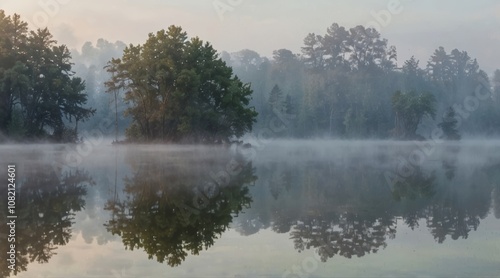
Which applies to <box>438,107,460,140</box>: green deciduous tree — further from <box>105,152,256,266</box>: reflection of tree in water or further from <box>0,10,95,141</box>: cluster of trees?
<box>105,152,256,266</box>: reflection of tree in water

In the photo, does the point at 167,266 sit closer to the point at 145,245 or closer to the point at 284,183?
the point at 145,245

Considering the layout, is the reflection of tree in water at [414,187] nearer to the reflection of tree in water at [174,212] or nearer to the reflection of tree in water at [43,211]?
the reflection of tree in water at [174,212]

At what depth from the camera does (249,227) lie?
44.2ft

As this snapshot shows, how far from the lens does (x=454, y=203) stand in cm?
1783

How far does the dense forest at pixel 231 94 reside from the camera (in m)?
60.2

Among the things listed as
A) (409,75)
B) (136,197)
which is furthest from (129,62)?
(409,75)

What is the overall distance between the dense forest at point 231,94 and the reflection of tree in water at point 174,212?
121ft

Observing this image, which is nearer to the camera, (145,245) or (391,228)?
(145,245)

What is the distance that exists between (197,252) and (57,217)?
4917 mm

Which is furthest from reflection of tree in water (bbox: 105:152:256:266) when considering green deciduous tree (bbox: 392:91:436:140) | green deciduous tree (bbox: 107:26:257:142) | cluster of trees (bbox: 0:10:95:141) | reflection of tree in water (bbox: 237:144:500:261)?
green deciduous tree (bbox: 392:91:436:140)

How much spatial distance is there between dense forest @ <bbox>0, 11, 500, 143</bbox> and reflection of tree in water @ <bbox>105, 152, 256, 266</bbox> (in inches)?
1455

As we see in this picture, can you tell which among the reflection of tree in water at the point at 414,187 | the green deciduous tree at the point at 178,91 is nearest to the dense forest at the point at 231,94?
the green deciduous tree at the point at 178,91

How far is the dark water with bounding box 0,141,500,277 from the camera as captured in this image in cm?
970

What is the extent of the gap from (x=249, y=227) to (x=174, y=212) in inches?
83.9
